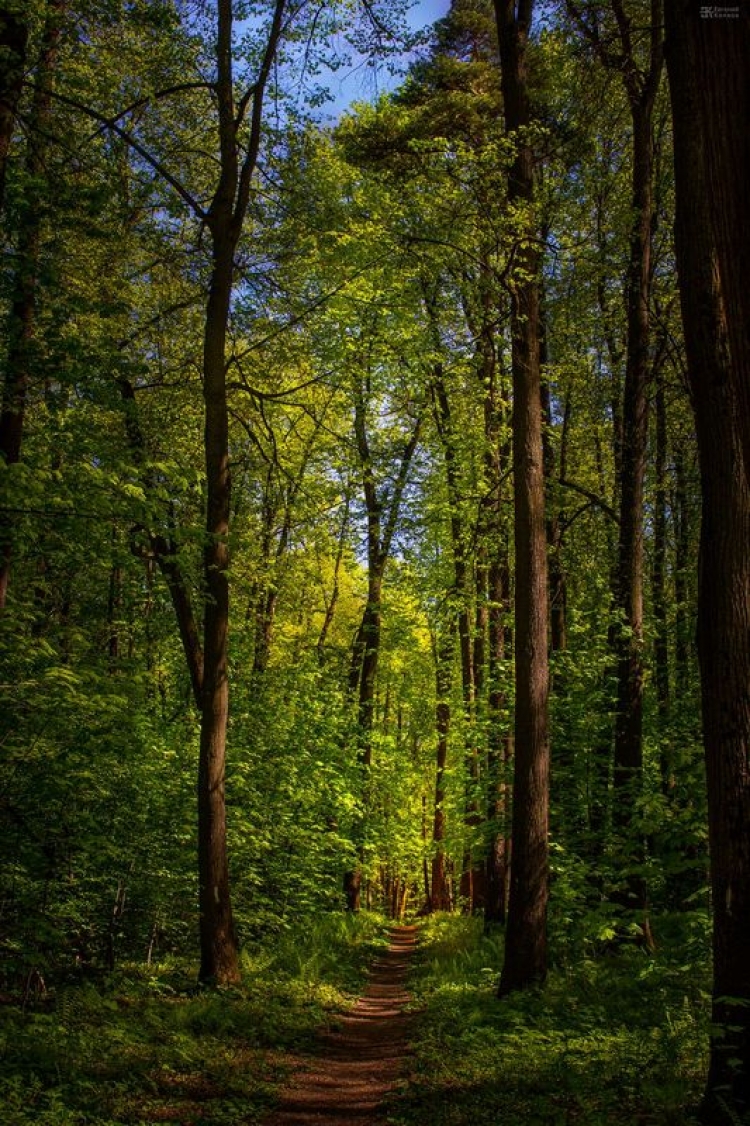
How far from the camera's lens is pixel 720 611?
14.8 ft

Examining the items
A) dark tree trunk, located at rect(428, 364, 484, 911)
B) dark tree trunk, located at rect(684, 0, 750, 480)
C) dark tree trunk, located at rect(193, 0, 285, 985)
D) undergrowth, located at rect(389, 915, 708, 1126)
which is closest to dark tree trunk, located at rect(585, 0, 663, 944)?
undergrowth, located at rect(389, 915, 708, 1126)

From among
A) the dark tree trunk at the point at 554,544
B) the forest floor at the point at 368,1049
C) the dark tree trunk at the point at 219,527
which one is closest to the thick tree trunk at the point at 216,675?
the dark tree trunk at the point at 219,527

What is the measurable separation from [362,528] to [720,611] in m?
13.4

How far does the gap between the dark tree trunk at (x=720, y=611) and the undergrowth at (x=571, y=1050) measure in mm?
719

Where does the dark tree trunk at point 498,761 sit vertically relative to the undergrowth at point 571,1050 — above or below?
above

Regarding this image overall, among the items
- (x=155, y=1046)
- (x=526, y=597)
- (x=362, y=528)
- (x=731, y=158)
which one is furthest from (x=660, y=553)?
(x=731, y=158)

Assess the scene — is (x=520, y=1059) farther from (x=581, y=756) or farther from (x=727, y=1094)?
(x=581, y=756)

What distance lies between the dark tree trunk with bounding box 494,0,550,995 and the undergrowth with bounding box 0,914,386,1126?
2566mm

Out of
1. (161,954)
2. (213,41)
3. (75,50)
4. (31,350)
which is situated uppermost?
(213,41)

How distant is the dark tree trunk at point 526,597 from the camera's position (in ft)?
27.0

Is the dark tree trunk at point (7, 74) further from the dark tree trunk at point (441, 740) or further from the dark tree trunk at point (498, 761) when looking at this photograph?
the dark tree trunk at point (441, 740)

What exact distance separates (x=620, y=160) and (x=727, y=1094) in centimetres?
1392

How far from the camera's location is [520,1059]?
19.9ft

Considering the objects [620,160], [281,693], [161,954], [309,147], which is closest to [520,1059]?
[161,954]
